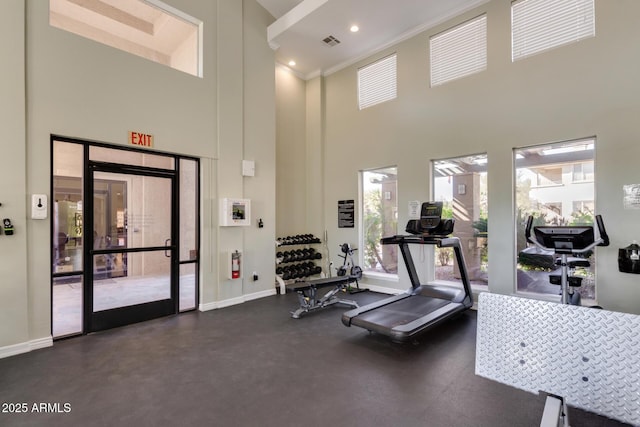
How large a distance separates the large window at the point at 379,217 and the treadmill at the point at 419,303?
4.55 feet

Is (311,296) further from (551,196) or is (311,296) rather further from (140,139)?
(551,196)

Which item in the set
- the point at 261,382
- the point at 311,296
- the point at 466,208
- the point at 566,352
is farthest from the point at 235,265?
the point at 566,352

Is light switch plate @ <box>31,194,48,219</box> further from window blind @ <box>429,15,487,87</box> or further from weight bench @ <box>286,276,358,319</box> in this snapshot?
window blind @ <box>429,15,487,87</box>

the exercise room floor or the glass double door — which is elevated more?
the glass double door

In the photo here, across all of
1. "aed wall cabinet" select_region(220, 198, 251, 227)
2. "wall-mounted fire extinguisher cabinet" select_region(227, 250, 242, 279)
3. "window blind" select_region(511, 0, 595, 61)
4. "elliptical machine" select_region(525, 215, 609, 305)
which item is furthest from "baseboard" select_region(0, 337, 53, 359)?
"window blind" select_region(511, 0, 595, 61)

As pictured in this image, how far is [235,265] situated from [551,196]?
542 cm

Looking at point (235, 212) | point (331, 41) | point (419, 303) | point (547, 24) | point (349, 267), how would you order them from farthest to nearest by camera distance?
point (349, 267) < point (331, 41) < point (235, 212) < point (419, 303) < point (547, 24)

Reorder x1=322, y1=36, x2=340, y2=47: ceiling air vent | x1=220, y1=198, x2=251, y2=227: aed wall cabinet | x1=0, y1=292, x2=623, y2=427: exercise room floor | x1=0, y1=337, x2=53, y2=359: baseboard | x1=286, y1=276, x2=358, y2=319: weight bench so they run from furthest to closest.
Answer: x1=322, y1=36, x2=340, y2=47: ceiling air vent, x1=220, y1=198, x2=251, y2=227: aed wall cabinet, x1=286, y1=276, x2=358, y2=319: weight bench, x1=0, y1=337, x2=53, y2=359: baseboard, x1=0, y1=292, x2=623, y2=427: exercise room floor

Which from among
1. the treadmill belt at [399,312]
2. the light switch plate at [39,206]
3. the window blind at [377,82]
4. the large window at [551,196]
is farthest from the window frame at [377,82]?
the light switch plate at [39,206]

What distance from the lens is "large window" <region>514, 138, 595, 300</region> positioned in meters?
4.50

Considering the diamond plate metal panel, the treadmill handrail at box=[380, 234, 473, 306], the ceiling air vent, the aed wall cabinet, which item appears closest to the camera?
the diamond plate metal panel

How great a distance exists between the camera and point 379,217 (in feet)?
23.1

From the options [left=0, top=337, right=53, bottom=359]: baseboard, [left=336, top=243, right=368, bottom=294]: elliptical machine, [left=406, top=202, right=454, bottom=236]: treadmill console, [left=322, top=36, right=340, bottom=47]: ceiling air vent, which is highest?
[left=322, top=36, right=340, bottom=47]: ceiling air vent

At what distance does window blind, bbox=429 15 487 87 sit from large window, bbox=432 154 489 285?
1.59m
